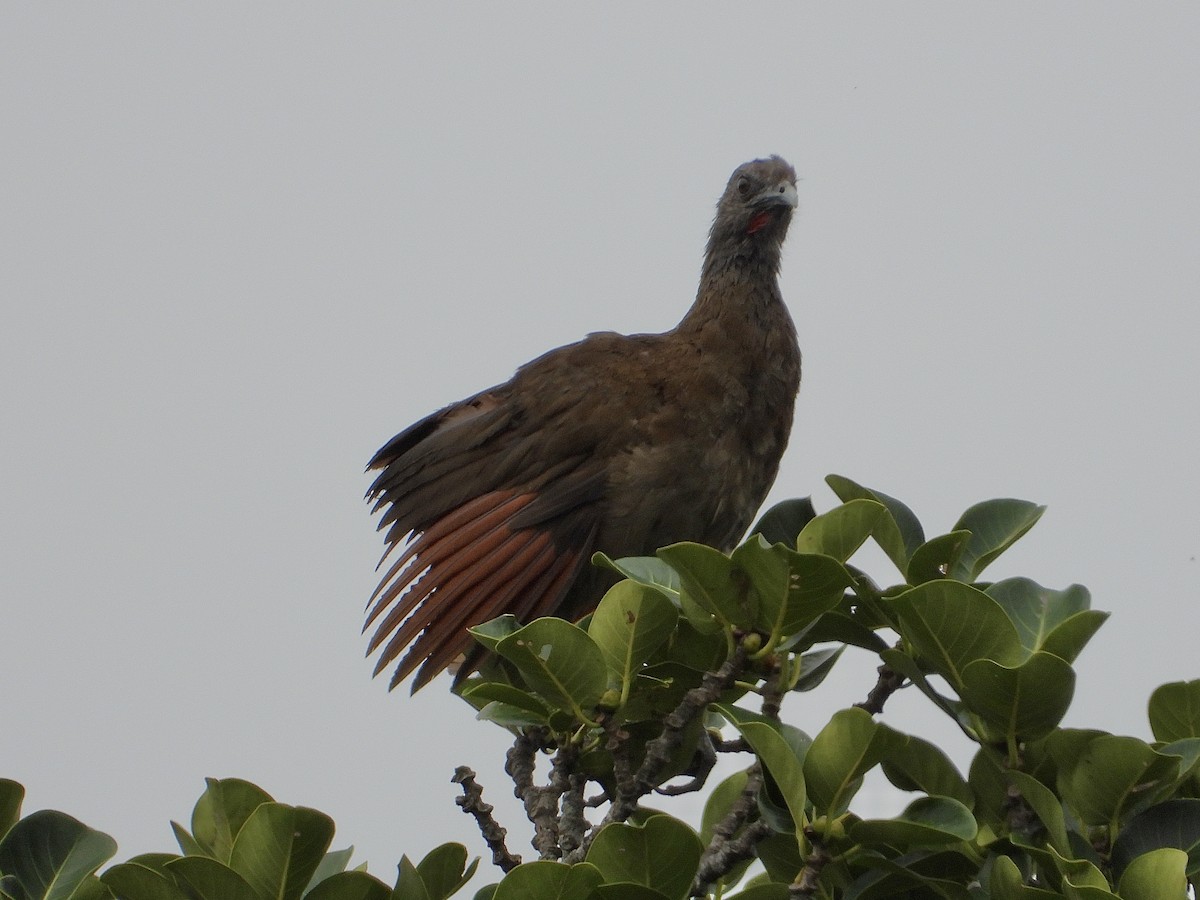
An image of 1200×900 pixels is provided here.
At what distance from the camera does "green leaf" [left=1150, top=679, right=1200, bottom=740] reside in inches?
94.3

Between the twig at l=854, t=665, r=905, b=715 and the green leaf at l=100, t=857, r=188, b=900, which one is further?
the twig at l=854, t=665, r=905, b=715

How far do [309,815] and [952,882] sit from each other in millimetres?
988

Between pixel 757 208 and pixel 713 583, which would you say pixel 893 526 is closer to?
pixel 713 583

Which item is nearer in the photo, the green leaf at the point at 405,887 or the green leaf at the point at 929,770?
the green leaf at the point at 405,887

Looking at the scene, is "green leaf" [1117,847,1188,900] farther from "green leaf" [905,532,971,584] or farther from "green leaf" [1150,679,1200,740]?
"green leaf" [905,532,971,584]

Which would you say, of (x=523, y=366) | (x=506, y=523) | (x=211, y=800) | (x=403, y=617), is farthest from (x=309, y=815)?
(x=523, y=366)

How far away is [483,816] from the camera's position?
280 centimetres

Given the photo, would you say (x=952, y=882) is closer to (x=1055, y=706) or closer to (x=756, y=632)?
(x=1055, y=706)

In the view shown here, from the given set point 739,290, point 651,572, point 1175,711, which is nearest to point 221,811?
point 651,572

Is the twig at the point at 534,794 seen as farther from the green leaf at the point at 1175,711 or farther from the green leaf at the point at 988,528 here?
the green leaf at the point at 1175,711

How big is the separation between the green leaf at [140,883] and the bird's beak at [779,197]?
4140 mm

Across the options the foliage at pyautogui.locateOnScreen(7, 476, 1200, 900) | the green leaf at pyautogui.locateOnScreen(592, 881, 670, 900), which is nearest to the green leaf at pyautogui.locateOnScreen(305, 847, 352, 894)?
the foliage at pyautogui.locateOnScreen(7, 476, 1200, 900)

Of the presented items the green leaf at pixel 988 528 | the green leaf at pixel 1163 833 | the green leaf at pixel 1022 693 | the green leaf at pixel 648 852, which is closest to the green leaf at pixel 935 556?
the green leaf at pixel 988 528

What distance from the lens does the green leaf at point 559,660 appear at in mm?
2453
